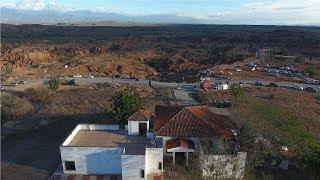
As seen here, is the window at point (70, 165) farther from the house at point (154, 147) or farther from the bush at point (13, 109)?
the bush at point (13, 109)

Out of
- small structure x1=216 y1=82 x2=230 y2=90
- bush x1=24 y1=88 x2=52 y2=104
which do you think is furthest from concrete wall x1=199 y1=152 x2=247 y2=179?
bush x1=24 y1=88 x2=52 y2=104

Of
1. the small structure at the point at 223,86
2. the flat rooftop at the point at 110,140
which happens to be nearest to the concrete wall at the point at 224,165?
the flat rooftop at the point at 110,140

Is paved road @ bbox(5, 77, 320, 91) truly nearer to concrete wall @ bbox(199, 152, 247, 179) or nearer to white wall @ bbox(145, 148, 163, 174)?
white wall @ bbox(145, 148, 163, 174)

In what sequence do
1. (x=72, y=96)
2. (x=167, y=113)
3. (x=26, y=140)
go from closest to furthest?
(x=167, y=113) < (x=26, y=140) < (x=72, y=96)

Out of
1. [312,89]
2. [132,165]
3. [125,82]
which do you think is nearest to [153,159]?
[132,165]

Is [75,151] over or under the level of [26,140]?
over

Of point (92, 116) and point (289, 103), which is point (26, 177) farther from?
point (289, 103)

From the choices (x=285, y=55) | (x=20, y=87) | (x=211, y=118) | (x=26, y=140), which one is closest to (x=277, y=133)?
(x=211, y=118)
